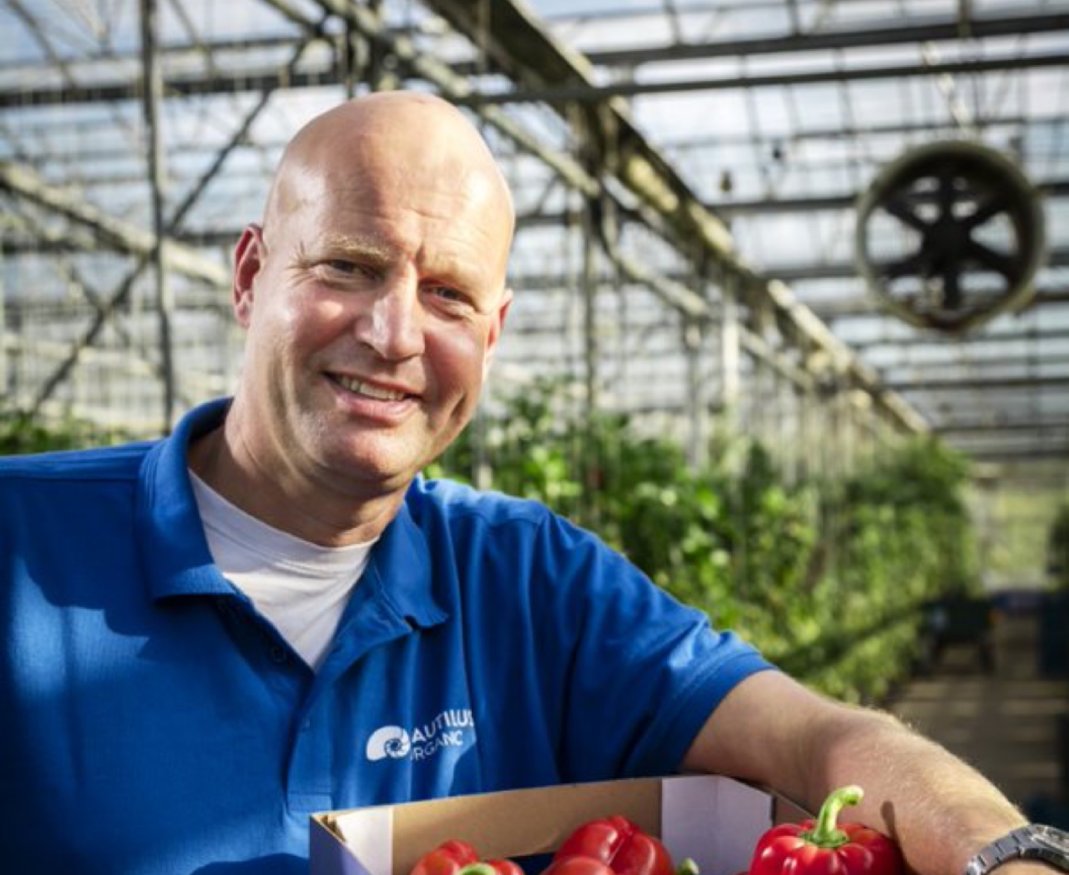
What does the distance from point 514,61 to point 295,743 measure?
5546mm

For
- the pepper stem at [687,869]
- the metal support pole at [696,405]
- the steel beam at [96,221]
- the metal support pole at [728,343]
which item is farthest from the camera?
the metal support pole at [728,343]

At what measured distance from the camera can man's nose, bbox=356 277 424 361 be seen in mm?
1596

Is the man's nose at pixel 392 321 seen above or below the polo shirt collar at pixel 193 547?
above

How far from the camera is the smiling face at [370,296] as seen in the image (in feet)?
5.26

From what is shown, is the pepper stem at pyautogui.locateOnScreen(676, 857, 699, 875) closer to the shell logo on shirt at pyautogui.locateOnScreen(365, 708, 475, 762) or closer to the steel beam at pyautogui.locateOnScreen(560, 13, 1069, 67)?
the shell logo on shirt at pyautogui.locateOnScreen(365, 708, 475, 762)

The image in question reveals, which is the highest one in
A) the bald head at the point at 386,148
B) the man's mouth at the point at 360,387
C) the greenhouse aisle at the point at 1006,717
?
the bald head at the point at 386,148

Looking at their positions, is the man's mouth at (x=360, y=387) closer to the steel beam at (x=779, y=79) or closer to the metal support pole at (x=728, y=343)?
the steel beam at (x=779, y=79)

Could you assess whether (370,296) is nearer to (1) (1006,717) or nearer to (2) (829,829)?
(2) (829,829)

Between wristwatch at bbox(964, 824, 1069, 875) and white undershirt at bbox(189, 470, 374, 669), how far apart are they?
0.72 m

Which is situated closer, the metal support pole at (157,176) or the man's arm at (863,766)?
the man's arm at (863,766)

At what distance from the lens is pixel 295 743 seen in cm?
158

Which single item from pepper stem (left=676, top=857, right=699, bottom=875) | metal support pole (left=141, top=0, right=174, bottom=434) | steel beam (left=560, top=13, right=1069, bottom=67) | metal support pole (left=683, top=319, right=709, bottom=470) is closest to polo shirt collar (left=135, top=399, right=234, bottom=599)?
pepper stem (left=676, top=857, right=699, bottom=875)

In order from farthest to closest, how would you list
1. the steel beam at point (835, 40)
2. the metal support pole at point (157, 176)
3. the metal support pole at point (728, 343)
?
1. the metal support pole at point (728, 343)
2. the steel beam at point (835, 40)
3. the metal support pole at point (157, 176)

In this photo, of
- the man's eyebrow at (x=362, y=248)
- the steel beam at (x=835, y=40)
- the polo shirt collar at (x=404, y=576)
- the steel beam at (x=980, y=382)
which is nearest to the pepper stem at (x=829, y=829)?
the polo shirt collar at (x=404, y=576)
